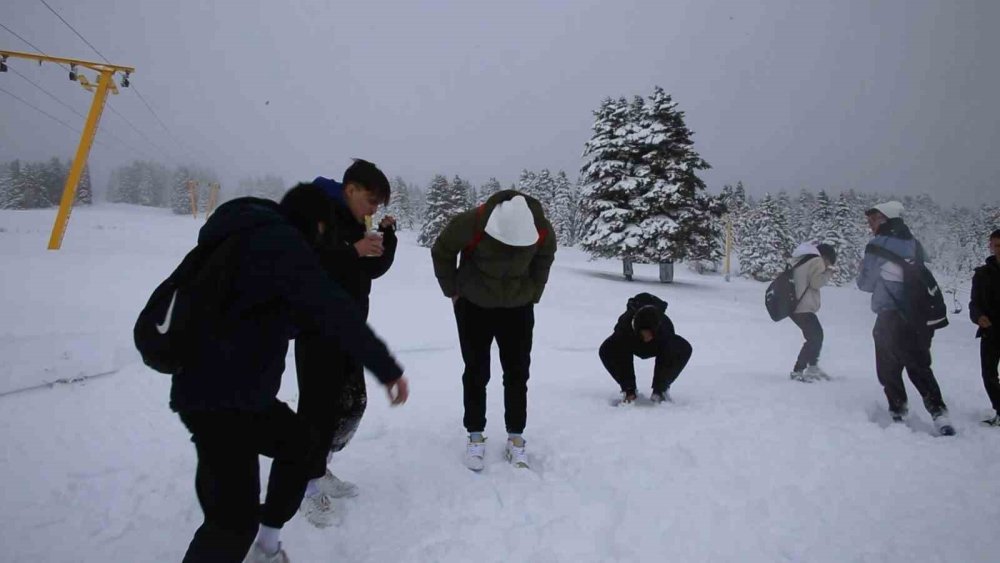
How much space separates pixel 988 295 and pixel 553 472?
4.79 metres

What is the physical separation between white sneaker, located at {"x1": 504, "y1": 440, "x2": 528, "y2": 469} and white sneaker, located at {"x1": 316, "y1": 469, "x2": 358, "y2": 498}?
1.14 meters

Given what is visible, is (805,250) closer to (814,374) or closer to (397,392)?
(814,374)

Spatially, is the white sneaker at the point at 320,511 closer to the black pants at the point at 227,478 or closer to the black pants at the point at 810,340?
the black pants at the point at 227,478

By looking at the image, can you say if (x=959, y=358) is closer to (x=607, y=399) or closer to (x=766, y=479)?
(x=607, y=399)

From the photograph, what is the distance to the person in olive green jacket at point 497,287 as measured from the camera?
3.41 meters

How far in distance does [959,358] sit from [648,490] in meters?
9.91

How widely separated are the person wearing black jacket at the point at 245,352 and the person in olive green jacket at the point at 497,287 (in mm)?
1537

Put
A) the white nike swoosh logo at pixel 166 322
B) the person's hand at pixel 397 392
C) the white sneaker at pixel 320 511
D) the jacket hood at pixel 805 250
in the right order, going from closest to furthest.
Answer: the white nike swoosh logo at pixel 166 322 → the person's hand at pixel 397 392 → the white sneaker at pixel 320 511 → the jacket hood at pixel 805 250

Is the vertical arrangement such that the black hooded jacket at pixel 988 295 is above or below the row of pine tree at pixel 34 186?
below

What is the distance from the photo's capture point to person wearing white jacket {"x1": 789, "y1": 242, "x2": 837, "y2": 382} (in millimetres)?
6387

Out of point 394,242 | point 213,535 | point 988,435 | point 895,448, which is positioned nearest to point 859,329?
point 988,435

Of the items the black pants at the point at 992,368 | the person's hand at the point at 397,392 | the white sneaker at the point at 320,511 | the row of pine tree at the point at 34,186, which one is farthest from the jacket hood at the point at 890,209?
the row of pine tree at the point at 34,186

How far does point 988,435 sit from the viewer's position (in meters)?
4.11

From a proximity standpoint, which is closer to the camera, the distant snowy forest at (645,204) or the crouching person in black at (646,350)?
the crouching person in black at (646,350)
